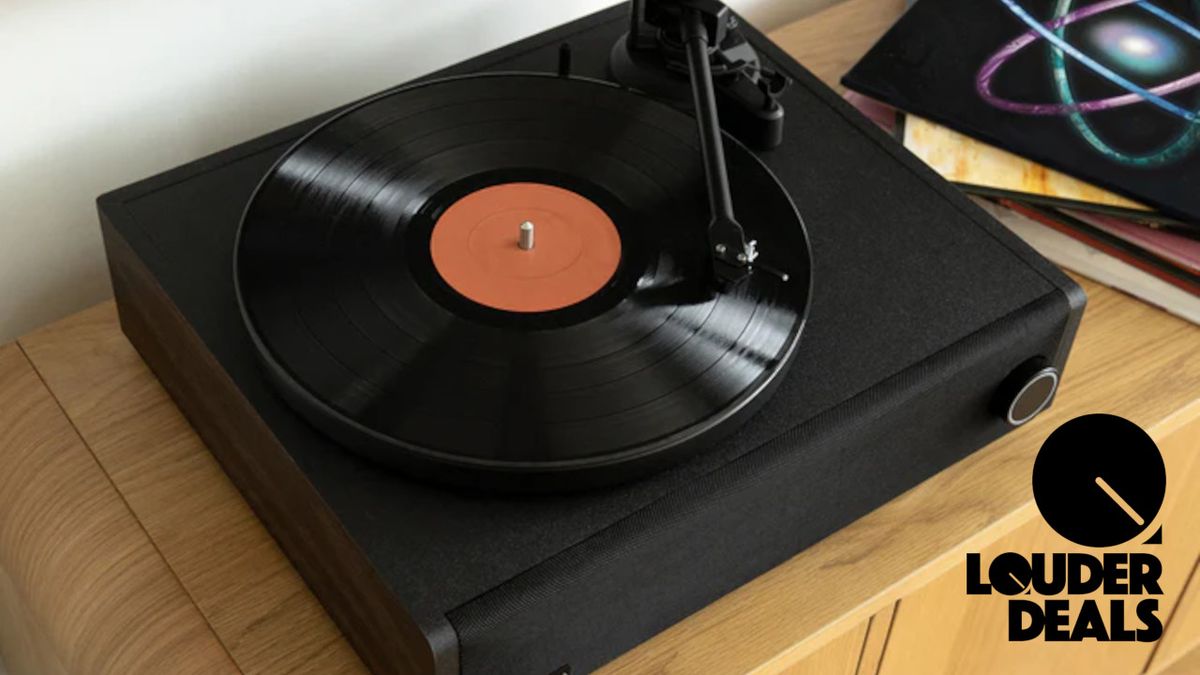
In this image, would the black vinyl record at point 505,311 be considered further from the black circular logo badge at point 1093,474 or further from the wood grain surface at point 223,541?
the black circular logo badge at point 1093,474

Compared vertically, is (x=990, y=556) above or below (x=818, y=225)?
below

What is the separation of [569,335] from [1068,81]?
533 mm

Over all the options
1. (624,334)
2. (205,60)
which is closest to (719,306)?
(624,334)

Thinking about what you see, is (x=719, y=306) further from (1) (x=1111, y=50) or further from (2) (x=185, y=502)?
(1) (x=1111, y=50)

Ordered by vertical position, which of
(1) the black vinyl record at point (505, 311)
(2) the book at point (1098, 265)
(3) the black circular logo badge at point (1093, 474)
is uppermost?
(1) the black vinyl record at point (505, 311)

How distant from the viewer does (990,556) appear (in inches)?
45.9

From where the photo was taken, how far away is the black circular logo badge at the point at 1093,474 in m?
1.10

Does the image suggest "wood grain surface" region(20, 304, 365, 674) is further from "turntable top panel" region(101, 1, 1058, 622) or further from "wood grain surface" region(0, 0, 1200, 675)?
"turntable top panel" region(101, 1, 1058, 622)

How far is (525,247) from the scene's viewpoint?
0.97m

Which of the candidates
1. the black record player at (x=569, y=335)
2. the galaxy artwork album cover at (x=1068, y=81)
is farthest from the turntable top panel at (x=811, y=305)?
the galaxy artwork album cover at (x=1068, y=81)

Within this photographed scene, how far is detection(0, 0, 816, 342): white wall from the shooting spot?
1.12 m

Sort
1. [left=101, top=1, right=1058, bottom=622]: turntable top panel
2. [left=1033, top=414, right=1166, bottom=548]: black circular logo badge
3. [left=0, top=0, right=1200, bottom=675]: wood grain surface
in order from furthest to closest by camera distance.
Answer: [left=1033, top=414, right=1166, bottom=548]: black circular logo badge → [left=0, top=0, right=1200, bottom=675]: wood grain surface → [left=101, top=1, right=1058, bottom=622]: turntable top panel

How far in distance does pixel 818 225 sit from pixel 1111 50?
352mm

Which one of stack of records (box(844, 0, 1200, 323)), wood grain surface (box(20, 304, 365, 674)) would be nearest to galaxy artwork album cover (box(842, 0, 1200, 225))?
stack of records (box(844, 0, 1200, 323))
